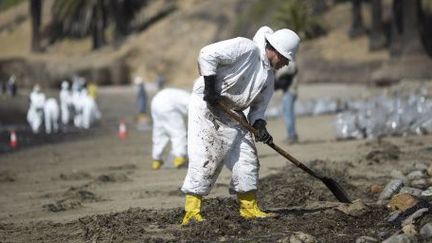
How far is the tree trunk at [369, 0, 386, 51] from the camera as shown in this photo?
36812 millimetres

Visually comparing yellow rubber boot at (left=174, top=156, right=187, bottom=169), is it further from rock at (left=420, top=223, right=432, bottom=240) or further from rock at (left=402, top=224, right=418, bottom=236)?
rock at (left=420, top=223, right=432, bottom=240)

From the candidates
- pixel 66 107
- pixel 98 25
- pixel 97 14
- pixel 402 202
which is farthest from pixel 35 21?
pixel 402 202

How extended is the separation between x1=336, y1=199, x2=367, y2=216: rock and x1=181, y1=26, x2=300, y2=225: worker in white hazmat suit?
0.78 metres

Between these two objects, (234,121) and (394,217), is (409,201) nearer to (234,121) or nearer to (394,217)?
(394,217)

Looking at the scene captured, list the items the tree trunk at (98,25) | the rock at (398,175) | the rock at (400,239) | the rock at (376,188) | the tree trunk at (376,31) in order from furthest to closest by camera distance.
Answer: the tree trunk at (98,25)
the tree trunk at (376,31)
the rock at (398,175)
the rock at (376,188)
the rock at (400,239)

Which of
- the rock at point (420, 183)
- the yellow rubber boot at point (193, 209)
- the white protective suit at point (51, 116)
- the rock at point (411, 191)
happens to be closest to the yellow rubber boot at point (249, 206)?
the yellow rubber boot at point (193, 209)

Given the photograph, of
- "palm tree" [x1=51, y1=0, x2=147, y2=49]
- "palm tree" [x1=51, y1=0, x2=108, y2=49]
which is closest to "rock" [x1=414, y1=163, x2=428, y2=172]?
"palm tree" [x1=51, y1=0, x2=147, y2=49]

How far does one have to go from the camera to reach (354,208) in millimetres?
8336

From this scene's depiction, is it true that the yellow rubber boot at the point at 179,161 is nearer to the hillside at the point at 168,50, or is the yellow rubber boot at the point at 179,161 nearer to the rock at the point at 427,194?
the rock at the point at 427,194

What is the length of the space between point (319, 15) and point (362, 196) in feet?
114

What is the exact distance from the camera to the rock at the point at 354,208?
828 cm

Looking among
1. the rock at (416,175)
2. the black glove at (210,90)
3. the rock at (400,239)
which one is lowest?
the rock at (416,175)

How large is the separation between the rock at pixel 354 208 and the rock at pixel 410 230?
0.89 meters

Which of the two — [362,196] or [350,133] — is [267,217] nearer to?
[362,196]
